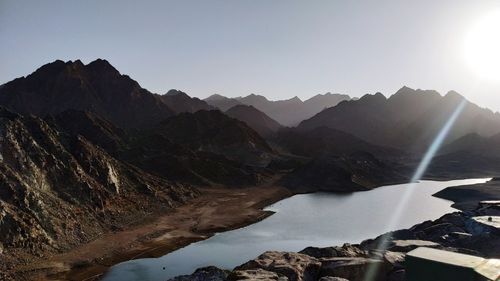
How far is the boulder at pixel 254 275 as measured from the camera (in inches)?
957

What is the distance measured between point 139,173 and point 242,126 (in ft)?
274

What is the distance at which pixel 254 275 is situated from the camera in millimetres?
24688

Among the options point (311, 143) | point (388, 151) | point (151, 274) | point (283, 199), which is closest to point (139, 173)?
point (283, 199)

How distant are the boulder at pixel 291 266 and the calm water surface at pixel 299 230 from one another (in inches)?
703

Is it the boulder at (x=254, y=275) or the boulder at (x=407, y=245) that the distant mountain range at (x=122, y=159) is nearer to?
the boulder at (x=254, y=275)

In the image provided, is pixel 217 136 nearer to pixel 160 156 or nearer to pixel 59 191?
pixel 160 156

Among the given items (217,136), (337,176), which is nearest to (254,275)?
(337,176)

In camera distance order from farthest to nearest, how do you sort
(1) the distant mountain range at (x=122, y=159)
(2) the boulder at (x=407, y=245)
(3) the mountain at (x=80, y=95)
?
(3) the mountain at (x=80, y=95)
(1) the distant mountain range at (x=122, y=159)
(2) the boulder at (x=407, y=245)

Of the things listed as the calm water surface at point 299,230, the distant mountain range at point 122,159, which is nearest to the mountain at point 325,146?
the distant mountain range at point 122,159

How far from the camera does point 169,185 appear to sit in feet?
274

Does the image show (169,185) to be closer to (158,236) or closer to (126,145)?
(158,236)

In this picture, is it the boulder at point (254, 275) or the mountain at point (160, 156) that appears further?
the mountain at point (160, 156)

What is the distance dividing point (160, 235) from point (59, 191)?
1477cm

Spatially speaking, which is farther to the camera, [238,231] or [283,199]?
[283,199]
